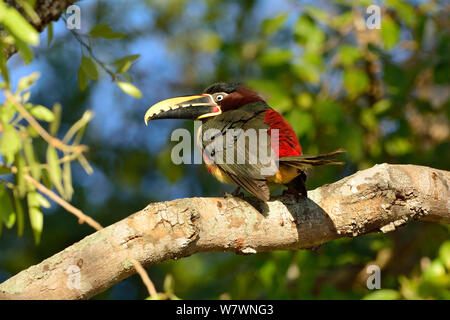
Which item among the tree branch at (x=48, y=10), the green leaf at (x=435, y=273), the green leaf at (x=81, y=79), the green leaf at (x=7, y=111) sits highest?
the tree branch at (x=48, y=10)

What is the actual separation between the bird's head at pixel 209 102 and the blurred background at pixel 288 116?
277 millimetres

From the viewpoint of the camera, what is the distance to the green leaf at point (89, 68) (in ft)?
7.93

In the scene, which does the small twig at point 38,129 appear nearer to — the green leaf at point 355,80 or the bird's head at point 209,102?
the bird's head at point 209,102

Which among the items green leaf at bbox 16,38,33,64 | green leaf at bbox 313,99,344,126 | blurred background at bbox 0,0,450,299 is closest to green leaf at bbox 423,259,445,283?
blurred background at bbox 0,0,450,299

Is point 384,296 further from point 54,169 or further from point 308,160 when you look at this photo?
point 54,169

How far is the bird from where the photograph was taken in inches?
113

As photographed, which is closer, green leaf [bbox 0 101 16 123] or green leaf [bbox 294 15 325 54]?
green leaf [bbox 0 101 16 123]

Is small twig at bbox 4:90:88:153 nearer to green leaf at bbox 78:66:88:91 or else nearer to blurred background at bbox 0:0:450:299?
green leaf at bbox 78:66:88:91

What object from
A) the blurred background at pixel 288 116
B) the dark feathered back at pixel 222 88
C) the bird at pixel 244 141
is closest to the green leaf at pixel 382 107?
the blurred background at pixel 288 116

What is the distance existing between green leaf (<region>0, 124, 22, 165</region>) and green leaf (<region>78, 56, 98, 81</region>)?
0.78m

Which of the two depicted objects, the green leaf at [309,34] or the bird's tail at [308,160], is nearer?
the bird's tail at [308,160]

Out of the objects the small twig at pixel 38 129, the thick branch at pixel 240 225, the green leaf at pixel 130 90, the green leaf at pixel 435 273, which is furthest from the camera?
the green leaf at pixel 435 273

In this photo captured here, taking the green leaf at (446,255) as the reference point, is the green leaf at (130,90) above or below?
above
